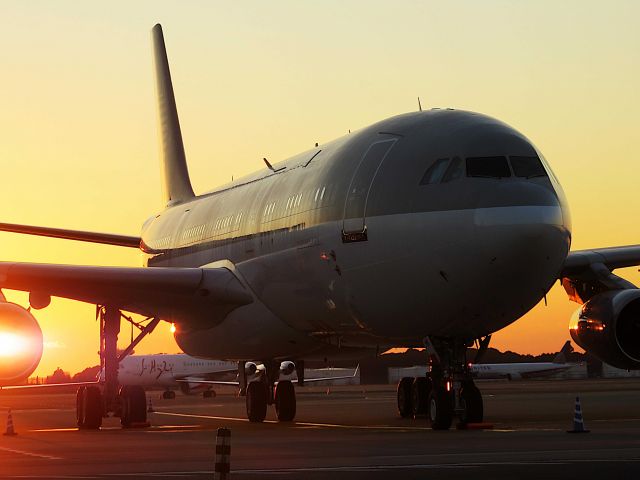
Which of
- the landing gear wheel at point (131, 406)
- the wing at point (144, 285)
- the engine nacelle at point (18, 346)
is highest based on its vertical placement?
the wing at point (144, 285)

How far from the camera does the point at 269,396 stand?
1099 inches

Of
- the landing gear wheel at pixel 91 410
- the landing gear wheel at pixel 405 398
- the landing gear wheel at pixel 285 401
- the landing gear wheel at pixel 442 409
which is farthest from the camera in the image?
the landing gear wheel at pixel 285 401

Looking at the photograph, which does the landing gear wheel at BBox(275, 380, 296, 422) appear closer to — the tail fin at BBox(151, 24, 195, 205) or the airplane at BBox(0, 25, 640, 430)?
the airplane at BBox(0, 25, 640, 430)

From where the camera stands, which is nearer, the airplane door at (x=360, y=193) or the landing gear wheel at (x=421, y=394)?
the airplane door at (x=360, y=193)

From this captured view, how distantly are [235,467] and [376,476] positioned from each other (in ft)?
6.98

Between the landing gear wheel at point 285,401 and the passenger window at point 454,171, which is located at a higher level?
the passenger window at point 454,171

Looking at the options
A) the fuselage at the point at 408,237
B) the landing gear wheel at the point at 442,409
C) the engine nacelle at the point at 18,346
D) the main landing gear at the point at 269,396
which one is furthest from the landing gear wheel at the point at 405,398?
the engine nacelle at the point at 18,346

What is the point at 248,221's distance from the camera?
2552 cm

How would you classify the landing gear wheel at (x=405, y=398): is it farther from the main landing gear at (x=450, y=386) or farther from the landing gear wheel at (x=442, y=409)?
the landing gear wheel at (x=442, y=409)

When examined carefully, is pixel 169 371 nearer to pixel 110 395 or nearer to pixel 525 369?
pixel 525 369

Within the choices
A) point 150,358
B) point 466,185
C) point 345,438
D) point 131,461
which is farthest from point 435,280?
point 150,358

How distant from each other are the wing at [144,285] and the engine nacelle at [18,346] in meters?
1.78

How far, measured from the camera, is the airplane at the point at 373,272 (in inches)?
747

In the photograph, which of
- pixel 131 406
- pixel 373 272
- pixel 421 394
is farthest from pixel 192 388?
pixel 373 272
